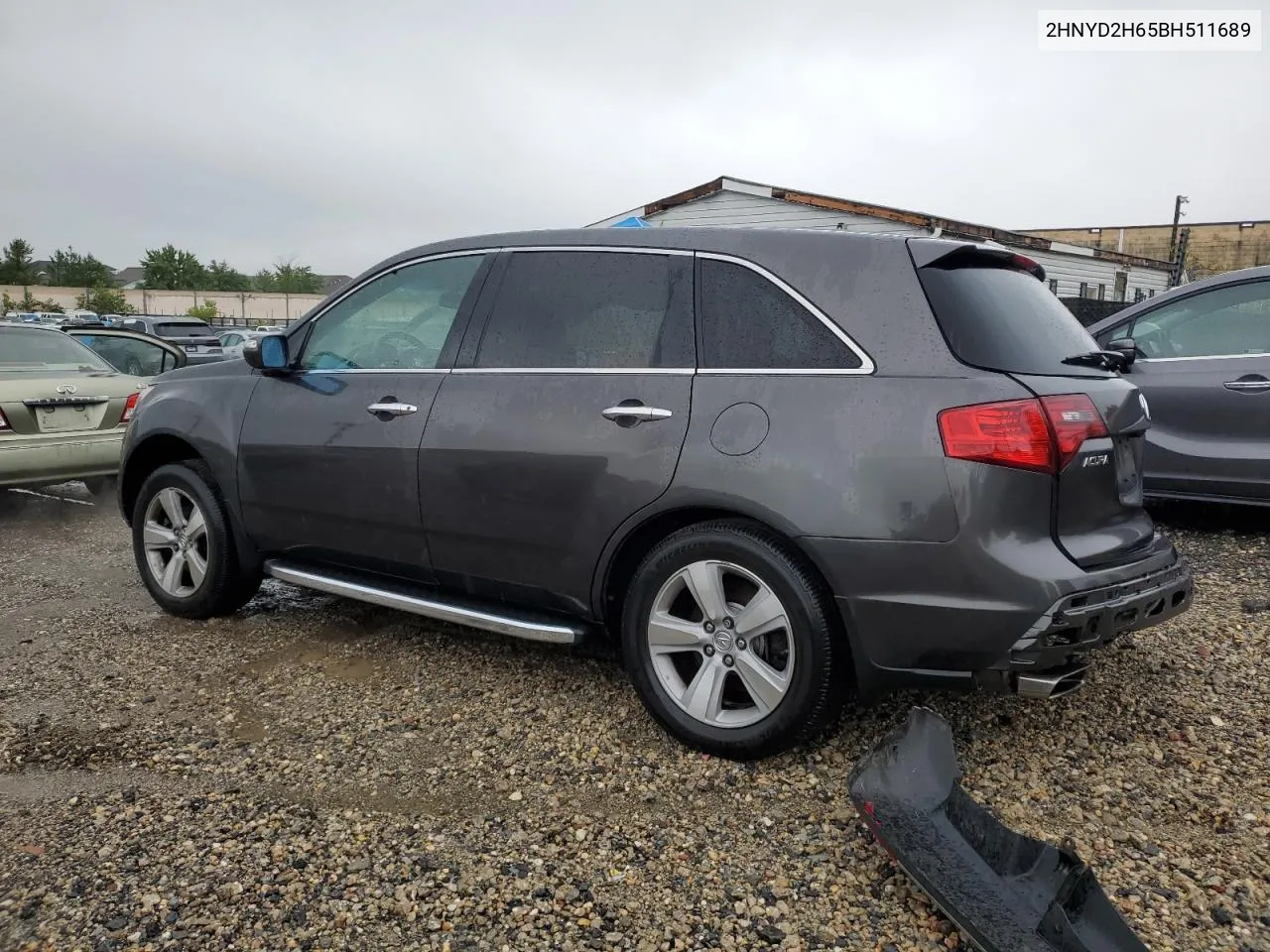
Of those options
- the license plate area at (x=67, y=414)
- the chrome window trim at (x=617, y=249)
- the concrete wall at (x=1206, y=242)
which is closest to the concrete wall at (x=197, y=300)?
the concrete wall at (x=1206, y=242)

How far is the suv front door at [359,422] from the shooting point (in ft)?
12.5

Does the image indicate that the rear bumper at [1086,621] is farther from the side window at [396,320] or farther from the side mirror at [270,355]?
the side mirror at [270,355]

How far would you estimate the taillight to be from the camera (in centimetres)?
270

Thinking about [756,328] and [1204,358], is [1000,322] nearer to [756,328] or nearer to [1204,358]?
[756,328]

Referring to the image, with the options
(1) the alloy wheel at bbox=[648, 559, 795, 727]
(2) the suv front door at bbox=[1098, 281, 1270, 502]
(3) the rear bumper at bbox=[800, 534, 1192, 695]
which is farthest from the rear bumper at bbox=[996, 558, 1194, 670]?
(2) the suv front door at bbox=[1098, 281, 1270, 502]

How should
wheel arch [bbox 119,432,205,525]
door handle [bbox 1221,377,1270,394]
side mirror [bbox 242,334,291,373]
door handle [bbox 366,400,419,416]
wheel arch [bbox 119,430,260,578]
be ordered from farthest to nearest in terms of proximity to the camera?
door handle [bbox 1221,377,1270,394], wheel arch [bbox 119,432,205,525], wheel arch [bbox 119,430,260,578], side mirror [bbox 242,334,291,373], door handle [bbox 366,400,419,416]

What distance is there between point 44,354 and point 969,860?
7776mm

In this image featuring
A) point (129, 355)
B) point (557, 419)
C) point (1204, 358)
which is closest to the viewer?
point (557, 419)

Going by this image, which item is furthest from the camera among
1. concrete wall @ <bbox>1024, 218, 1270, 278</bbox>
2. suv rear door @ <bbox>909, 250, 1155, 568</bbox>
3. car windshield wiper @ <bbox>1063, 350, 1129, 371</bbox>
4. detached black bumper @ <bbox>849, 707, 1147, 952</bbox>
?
concrete wall @ <bbox>1024, 218, 1270, 278</bbox>

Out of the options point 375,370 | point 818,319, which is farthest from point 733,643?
point 375,370

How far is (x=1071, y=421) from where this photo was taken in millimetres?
2809

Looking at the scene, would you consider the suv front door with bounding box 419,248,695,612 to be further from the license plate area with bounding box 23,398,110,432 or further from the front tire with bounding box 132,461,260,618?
the license plate area with bounding box 23,398,110,432

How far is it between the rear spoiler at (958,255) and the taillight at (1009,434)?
1.80ft

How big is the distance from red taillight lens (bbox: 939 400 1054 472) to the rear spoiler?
0.55 metres
